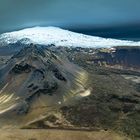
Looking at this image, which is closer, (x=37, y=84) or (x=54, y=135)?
(x=54, y=135)

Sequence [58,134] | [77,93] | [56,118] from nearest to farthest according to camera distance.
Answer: [58,134] < [56,118] < [77,93]

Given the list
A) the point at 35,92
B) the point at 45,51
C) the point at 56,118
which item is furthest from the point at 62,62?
the point at 56,118

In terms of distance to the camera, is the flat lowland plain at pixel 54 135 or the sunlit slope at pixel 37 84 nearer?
the flat lowland plain at pixel 54 135

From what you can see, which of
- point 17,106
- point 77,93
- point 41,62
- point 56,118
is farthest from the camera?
point 41,62

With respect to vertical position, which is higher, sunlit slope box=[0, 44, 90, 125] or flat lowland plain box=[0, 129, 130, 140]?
sunlit slope box=[0, 44, 90, 125]

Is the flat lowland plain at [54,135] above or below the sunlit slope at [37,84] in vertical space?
below

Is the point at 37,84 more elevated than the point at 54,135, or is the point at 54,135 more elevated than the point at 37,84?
the point at 37,84

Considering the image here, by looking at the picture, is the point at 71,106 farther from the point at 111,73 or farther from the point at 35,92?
the point at 111,73

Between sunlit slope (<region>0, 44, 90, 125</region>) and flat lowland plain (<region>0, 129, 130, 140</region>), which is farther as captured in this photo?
sunlit slope (<region>0, 44, 90, 125</region>)
